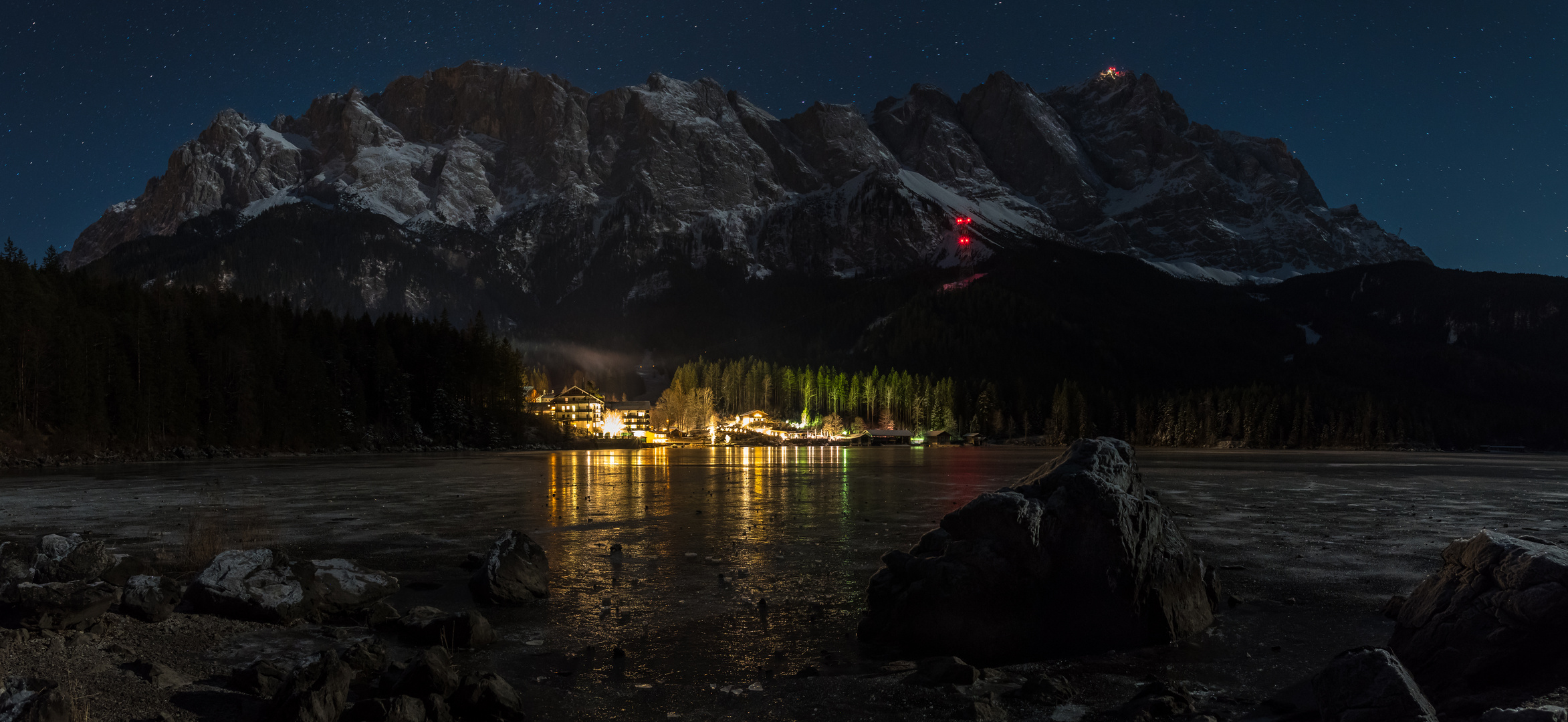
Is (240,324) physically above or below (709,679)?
above

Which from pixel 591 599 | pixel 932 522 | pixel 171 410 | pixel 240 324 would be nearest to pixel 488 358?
pixel 240 324

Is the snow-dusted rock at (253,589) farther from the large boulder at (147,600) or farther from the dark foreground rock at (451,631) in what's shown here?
the dark foreground rock at (451,631)

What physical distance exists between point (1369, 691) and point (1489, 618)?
364 cm

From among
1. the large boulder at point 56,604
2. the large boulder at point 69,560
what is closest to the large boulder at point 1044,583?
the large boulder at point 56,604

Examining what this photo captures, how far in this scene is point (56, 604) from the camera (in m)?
12.8

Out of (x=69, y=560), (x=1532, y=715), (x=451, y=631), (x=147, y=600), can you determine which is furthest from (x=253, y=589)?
(x=1532, y=715)

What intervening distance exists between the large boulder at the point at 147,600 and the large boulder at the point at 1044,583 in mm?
12118

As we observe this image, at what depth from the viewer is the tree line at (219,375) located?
83938 mm

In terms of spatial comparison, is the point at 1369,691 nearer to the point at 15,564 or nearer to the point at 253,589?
the point at 253,589

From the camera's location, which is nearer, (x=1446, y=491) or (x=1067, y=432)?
(x=1446, y=491)

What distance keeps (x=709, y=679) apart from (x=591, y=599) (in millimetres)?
6202

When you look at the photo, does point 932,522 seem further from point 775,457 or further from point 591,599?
point 775,457

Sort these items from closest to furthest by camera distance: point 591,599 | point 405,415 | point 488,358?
point 591,599 → point 405,415 → point 488,358

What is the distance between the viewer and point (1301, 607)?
17250mm
